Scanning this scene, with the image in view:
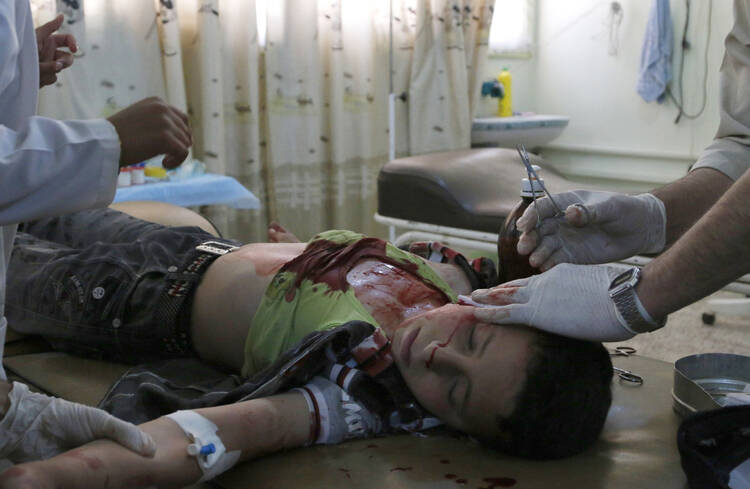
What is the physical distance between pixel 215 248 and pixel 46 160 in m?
0.68

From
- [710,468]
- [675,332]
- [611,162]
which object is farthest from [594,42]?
[710,468]

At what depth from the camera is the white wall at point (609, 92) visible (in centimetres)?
414

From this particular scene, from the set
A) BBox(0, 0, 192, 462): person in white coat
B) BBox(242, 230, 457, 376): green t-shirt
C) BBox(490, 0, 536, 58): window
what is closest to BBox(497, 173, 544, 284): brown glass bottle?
BBox(242, 230, 457, 376): green t-shirt

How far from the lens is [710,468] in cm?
103

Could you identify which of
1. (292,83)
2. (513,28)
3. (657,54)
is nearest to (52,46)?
(292,83)

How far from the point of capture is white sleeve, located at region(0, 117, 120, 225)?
1006 millimetres

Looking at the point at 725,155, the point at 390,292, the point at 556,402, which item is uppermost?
the point at 725,155

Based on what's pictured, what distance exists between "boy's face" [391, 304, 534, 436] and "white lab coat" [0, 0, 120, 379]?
1.74 ft

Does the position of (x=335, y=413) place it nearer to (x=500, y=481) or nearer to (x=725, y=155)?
(x=500, y=481)

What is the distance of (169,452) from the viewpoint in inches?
39.1

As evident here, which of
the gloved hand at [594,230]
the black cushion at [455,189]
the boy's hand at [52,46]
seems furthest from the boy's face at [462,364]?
the black cushion at [455,189]

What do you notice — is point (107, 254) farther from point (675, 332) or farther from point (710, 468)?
point (675, 332)

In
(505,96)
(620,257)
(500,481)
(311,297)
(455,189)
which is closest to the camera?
(500,481)

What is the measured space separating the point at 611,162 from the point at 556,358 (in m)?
3.76
